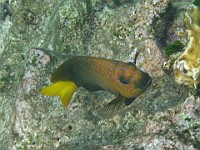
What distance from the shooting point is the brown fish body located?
352cm

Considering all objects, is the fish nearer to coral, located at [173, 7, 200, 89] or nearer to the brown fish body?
the brown fish body

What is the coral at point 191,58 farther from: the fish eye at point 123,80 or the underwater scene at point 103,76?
the fish eye at point 123,80

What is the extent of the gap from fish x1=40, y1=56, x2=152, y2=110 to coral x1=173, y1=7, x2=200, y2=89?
37 cm

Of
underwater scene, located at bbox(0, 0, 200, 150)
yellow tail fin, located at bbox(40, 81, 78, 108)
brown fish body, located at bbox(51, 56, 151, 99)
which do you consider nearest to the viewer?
underwater scene, located at bbox(0, 0, 200, 150)

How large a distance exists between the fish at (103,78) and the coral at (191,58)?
0.37 meters

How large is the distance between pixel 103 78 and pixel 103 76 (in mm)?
33

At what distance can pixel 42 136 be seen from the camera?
4805mm

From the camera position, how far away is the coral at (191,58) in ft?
11.2

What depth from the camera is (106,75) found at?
375 cm

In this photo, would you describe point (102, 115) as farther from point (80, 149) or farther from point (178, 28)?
point (178, 28)

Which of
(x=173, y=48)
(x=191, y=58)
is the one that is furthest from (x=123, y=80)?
(x=173, y=48)

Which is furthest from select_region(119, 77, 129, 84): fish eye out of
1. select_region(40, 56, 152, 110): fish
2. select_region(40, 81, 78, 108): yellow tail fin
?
select_region(40, 81, 78, 108): yellow tail fin

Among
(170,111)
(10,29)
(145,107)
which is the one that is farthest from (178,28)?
(10,29)

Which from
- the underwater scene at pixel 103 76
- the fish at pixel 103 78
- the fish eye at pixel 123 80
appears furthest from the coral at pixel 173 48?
the fish eye at pixel 123 80
